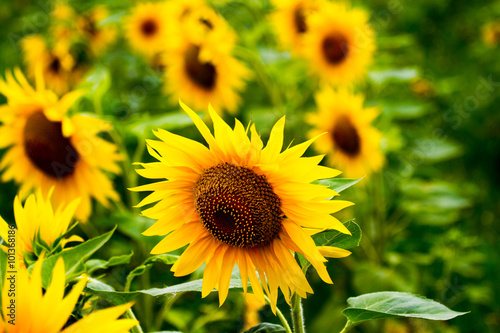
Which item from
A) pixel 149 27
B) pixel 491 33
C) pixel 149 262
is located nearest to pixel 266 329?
pixel 149 262

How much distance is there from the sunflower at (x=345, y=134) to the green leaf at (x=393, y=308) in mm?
876

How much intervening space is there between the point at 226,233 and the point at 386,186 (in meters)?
1.11

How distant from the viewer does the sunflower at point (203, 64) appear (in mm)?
1435

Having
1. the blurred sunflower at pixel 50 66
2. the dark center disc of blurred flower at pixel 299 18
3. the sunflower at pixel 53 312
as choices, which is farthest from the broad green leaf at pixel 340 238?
the blurred sunflower at pixel 50 66

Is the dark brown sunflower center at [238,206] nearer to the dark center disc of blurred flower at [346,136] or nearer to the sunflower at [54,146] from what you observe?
the sunflower at [54,146]

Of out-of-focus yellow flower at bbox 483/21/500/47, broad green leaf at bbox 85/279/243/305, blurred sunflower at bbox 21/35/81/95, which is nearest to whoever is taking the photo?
broad green leaf at bbox 85/279/243/305

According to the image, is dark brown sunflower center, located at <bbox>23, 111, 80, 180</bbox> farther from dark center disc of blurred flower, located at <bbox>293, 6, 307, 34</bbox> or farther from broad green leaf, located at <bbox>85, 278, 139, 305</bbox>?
dark center disc of blurred flower, located at <bbox>293, 6, 307, 34</bbox>

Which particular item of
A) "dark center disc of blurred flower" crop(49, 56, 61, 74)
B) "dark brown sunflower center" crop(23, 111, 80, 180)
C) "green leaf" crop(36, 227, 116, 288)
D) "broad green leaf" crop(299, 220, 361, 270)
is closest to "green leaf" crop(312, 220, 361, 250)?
"broad green leaf" crop(299, 220, 361, 270)

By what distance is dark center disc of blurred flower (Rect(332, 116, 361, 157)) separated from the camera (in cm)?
140

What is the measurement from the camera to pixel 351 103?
1.38 metres

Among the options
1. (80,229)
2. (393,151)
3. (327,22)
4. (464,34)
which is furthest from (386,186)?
(464,34)

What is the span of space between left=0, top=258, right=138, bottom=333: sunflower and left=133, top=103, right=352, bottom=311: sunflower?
178mm

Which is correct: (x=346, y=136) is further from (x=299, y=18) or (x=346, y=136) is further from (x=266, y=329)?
(x=266, y=329)

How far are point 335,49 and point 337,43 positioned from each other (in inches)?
0.7
